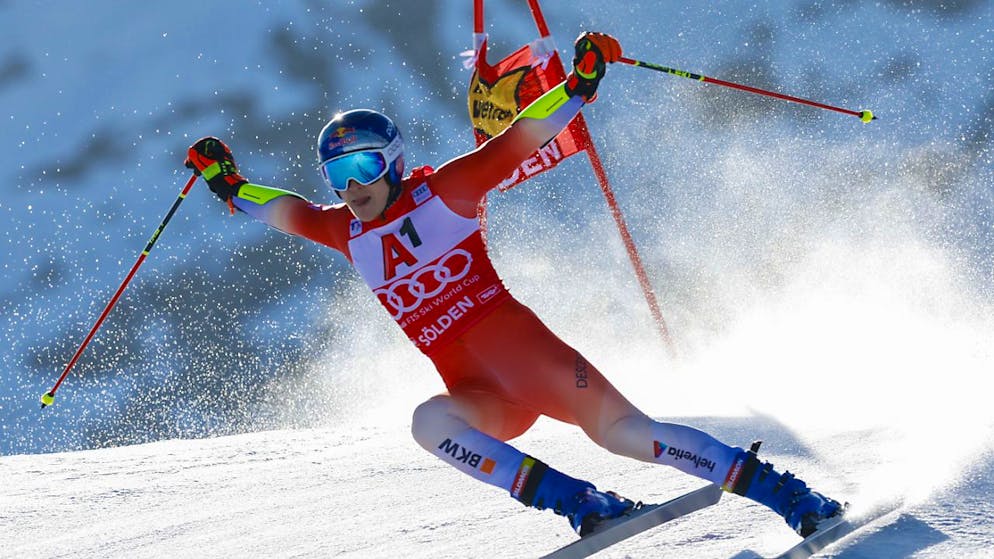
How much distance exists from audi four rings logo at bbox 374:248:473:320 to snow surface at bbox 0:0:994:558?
877 millimetres

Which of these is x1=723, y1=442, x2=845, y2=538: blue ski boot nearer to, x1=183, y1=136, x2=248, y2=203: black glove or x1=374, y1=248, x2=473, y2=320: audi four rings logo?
x1=374, y1=248, x2=473, y2=320: audi four rings logo

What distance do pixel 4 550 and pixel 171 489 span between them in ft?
3.41

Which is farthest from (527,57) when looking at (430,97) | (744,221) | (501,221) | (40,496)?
(430,97)

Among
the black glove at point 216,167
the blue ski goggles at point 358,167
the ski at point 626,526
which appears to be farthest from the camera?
the black glove at point 216,167

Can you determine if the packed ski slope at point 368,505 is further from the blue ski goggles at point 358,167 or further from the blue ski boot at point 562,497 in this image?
the blue ski goggles at point 358,167

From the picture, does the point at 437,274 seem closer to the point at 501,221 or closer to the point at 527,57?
the point at 527,57

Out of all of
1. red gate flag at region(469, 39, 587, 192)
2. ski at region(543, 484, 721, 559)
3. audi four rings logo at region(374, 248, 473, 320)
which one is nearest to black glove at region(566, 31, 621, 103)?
audi four rings logo at region(374, 248, 473, 320)

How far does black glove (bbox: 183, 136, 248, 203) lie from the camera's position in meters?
4.47

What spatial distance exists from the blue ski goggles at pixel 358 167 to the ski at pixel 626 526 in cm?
134

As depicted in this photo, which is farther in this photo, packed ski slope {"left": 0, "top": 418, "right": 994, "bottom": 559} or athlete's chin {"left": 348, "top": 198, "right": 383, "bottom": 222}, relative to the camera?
athlete's chin {"left": 348, "top": 198, "right": 383, "bottom": 222}

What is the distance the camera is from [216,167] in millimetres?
4516

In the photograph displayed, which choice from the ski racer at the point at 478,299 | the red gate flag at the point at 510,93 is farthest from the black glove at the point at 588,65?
the red gate flag at the point at 510,93

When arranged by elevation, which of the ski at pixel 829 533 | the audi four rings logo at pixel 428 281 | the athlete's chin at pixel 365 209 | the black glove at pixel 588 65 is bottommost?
the ski at pixel 829 533

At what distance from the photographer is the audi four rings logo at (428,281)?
12.1 feet
